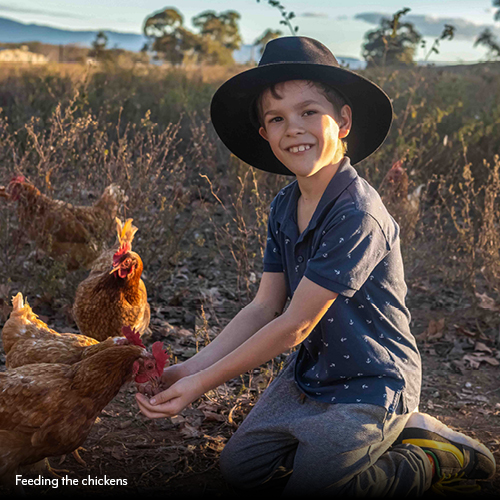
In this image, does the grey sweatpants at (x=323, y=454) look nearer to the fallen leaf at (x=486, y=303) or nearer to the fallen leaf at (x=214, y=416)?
the fallen leaf at (x=214, y=416)

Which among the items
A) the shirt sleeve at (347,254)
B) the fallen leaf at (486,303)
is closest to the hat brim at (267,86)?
the shirt sleeve at (347,254)

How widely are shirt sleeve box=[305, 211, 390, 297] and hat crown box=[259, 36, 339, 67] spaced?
64cm

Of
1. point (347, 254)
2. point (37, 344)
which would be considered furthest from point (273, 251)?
point (37, 344)

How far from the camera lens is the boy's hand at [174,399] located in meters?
2.09

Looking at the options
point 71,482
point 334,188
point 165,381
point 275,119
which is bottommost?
point 71,482

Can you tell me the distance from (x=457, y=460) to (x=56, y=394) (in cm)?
174

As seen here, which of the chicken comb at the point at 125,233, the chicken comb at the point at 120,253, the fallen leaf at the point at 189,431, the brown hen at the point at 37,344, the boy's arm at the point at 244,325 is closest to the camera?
the boy's arm at the point at 244,325

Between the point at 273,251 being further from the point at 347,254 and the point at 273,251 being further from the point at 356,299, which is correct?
the point at 347,254

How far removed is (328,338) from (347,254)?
Answer: 0.43 metres

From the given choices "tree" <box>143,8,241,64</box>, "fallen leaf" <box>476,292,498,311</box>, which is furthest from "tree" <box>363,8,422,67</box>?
"tree" <box>143,8,241,64</box>

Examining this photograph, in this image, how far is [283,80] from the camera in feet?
7.17

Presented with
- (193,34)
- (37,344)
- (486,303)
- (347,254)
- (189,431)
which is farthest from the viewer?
(193,34)

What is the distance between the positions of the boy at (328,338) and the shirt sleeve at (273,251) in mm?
74

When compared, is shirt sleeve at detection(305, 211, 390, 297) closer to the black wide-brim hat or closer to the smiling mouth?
the smiling mouth
